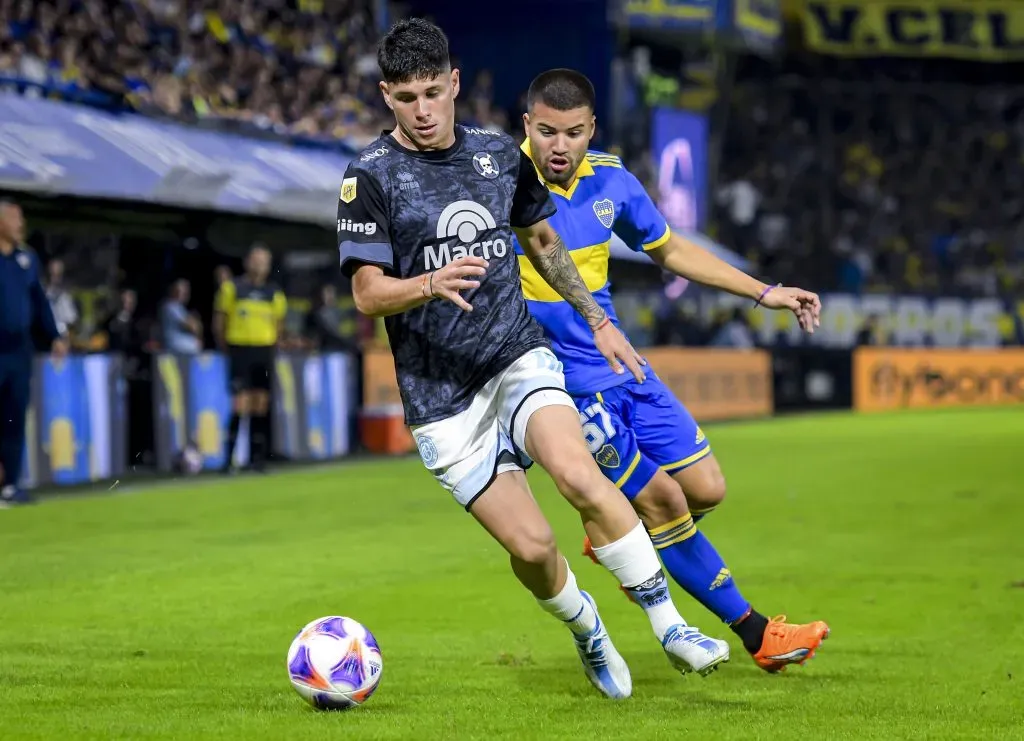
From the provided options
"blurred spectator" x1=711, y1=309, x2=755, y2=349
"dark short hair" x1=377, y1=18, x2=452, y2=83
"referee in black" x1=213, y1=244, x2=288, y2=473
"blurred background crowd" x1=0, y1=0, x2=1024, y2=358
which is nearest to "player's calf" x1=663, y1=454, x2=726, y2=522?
"dark short hair" x1=377, y1=18, x2=452, y2=83

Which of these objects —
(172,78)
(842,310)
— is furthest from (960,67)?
(172,78)

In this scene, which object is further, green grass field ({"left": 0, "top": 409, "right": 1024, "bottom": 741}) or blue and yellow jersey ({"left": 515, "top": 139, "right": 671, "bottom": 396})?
blue and yellow jersey ({"left": 515, "top": 139, "right": 671, "bottom": 396})

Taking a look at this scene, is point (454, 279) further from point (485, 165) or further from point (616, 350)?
point (616, 350)

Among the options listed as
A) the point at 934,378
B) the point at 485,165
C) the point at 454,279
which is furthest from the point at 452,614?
the point at 934,378

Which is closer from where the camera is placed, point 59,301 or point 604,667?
point 604,667

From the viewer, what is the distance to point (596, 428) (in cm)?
646

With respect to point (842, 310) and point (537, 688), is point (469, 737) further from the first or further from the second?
point (842, 310)

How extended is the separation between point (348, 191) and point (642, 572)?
1.64 m

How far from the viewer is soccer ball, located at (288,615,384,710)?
5520mm

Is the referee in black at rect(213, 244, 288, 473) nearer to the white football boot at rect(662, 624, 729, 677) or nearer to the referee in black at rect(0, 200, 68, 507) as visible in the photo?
the referee in black at rect(0, 200, 68, 507)

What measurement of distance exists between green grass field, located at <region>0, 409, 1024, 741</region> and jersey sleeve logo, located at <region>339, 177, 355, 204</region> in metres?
1.70

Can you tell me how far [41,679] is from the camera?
620cm

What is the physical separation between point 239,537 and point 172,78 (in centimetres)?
1121

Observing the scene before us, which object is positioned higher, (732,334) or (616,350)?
(616,350)
